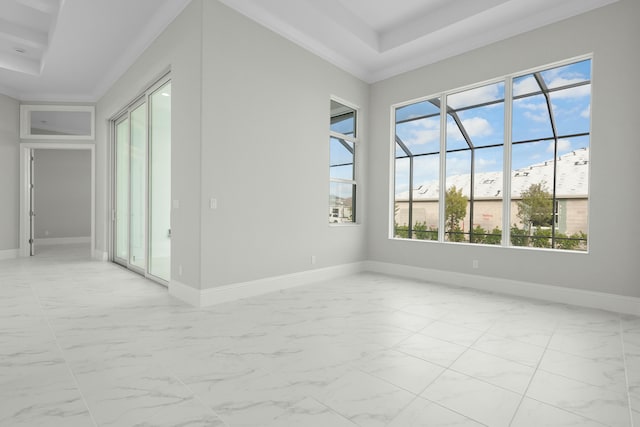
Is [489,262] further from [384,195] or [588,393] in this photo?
[588,393]

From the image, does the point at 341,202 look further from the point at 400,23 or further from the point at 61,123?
the point at 61,123

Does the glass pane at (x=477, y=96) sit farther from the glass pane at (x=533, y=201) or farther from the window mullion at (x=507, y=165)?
the glass pane at (x=533, y=201)

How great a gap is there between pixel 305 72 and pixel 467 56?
229cm

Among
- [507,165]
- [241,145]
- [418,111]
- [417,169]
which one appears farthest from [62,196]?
[507,165]

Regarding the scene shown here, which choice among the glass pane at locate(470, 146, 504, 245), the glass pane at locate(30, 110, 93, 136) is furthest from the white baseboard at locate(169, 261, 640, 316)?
the glass pane at locate(30, 110, 93, 136)

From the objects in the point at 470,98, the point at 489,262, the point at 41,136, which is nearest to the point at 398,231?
the point at 489,262

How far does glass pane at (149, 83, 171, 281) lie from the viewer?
14.1 feet

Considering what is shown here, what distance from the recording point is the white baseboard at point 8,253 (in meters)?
6.48

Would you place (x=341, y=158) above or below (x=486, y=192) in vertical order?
above

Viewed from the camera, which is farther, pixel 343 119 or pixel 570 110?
pixel 343 119

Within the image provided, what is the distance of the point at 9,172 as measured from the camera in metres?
6.54

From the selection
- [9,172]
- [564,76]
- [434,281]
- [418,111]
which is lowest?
[434,281]

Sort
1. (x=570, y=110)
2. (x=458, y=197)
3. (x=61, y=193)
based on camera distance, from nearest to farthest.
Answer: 1. (x=570, y=110)
2. (x=458, y=197)
3. (x=61, y=193)

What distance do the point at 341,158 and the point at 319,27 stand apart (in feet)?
6.36
